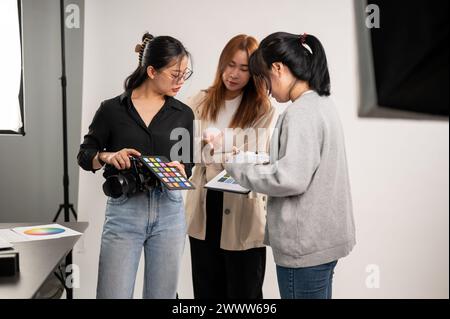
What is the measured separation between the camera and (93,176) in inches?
84.7

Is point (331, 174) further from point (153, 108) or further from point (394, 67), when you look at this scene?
point (394, 67)

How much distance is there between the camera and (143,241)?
1.65 metres

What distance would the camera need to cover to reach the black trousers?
195 centimetres

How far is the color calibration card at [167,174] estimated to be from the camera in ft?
5.11

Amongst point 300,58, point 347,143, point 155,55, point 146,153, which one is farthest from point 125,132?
point 347,143

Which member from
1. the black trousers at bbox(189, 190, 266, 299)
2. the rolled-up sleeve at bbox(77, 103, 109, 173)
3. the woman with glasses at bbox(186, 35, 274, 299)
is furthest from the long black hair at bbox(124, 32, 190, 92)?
the black trousers at bbox(189, 190, 266, 299)

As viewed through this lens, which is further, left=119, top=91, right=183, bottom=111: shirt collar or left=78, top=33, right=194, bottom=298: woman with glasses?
left=119, top=91, right=183, bottom=111: shirt collar

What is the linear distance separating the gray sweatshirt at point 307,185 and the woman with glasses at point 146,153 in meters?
0.39

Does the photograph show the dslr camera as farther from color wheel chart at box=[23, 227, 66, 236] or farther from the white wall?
the white wall

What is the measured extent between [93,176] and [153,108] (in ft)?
1.87

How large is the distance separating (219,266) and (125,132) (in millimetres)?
713

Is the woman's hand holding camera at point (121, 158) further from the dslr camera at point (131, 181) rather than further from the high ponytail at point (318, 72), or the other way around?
the high ponytail at point (318, 72)

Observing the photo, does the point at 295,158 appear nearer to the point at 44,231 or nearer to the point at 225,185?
the point at 225,185

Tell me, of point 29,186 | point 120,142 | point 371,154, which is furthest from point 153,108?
point 371,154
